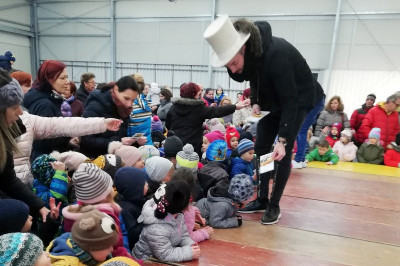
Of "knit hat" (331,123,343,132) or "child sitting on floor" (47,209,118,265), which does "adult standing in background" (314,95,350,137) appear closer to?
"knit hat" (331,123,343,132)

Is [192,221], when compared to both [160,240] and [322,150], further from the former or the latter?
[322,150]

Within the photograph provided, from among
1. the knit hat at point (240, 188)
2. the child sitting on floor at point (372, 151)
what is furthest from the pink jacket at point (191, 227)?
the child sitting on floor at point (372, 151)

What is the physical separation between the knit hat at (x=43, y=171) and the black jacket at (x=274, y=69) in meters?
1.44

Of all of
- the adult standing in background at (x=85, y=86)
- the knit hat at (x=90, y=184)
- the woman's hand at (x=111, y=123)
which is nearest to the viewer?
the knit hat at (x=90, y=184)

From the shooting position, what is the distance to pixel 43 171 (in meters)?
1.98

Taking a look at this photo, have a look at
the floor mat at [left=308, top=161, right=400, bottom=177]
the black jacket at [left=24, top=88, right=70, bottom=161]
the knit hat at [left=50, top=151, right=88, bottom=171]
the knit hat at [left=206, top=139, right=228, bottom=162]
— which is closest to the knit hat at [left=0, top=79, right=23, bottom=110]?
the knit hat at [left=50, top=151, right=88, bottom=171]

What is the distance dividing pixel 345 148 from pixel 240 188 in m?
3.61

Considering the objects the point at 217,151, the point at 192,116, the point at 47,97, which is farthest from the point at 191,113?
the point at 47,97

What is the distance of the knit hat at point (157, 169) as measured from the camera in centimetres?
229

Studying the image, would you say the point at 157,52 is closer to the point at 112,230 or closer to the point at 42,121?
the point at 42,121

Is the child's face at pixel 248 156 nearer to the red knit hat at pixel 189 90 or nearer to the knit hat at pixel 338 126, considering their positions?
the red knit hat at pixel 189 90

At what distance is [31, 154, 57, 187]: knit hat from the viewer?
198cm

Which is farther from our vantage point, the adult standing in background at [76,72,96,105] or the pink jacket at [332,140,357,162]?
the pink jacket at [332,140,357,162]

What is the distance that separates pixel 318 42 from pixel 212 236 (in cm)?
878
